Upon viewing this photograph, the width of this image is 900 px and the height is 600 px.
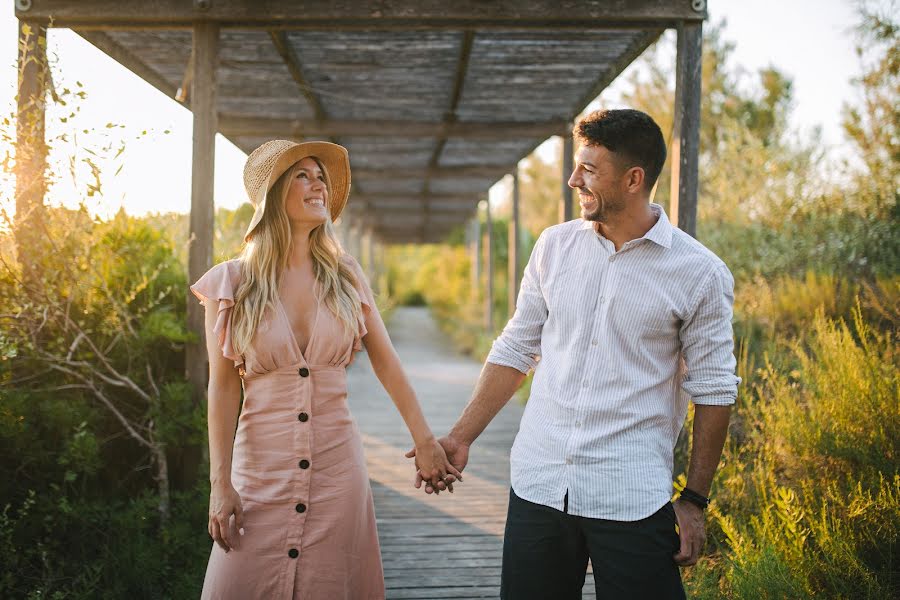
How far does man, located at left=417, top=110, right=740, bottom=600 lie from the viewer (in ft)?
6.61

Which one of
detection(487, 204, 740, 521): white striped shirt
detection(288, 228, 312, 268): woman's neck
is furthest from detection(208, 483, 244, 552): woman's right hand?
detection(487, 204, 740, 521): white striped shirt

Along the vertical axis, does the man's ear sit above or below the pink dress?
above

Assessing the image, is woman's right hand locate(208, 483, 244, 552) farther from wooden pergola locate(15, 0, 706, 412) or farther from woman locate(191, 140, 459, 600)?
wooden pergola locate(15, 0, 706, 412)

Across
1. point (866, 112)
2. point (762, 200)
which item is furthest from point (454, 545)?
point (866, 112)

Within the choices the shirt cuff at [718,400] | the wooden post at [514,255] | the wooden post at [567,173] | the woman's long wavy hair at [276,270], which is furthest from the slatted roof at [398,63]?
the shirt cuff at [718,400]

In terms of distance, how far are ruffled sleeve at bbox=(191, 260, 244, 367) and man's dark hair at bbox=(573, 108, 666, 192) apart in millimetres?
1142

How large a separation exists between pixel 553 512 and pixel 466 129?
23.5ft

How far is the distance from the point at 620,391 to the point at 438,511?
318cm

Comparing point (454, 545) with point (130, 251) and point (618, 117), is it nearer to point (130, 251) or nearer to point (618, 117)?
point (130, 251)

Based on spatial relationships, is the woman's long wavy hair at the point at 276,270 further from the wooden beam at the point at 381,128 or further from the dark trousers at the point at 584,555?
the wooden beam at the point at 381,128

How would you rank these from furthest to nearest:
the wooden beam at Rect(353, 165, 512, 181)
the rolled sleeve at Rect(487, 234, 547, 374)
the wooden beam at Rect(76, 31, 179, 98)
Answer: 1. the wooden beam at Rect(353, 165, 512, 181)
2. the wooden beam at Rect(76, 31, 179, 98)
3. the rolled sleeve at Rect(487, 234, 547, 374)

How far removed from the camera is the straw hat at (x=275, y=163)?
8.11ft

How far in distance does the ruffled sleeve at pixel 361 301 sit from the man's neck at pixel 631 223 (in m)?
0.79

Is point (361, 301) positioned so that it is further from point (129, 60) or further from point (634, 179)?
point (129, 60)
